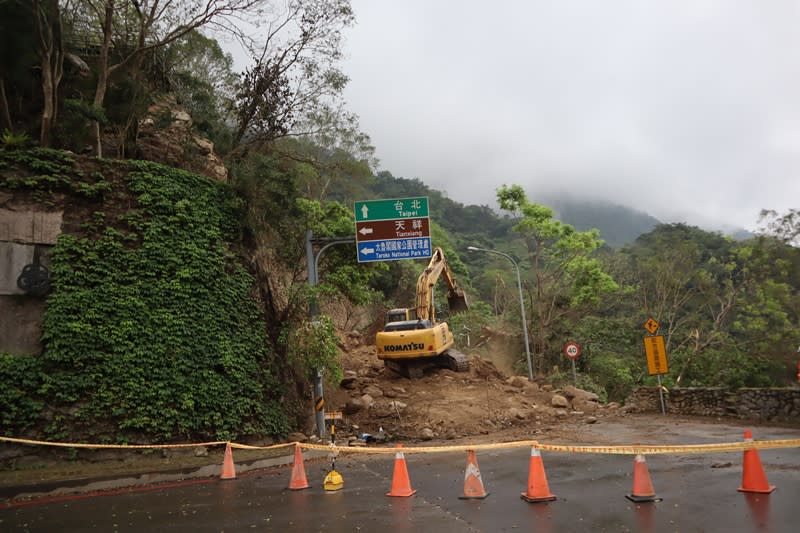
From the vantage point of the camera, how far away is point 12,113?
17062mm

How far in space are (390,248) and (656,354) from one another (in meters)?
9.81

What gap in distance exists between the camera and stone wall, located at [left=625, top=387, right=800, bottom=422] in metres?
15.7

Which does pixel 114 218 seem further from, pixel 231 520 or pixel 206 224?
pixel 231 520

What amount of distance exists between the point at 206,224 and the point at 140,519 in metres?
9.23

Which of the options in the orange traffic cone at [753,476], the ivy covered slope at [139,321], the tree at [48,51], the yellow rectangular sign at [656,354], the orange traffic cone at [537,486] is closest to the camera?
the orange traffic cone at [753,476]

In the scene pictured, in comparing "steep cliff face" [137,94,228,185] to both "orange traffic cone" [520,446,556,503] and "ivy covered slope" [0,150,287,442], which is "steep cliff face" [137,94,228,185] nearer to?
"ivy covered slope" [0,150,287,442]

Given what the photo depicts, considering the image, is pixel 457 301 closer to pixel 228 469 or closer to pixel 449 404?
pixel 449 404

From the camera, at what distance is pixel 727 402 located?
17.6m

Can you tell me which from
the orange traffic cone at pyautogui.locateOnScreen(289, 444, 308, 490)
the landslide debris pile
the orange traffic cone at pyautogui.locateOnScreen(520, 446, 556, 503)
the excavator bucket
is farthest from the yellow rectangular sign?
the orange traffic cone at pyautogui.locateOnScreen(289, 444, 308, 490)

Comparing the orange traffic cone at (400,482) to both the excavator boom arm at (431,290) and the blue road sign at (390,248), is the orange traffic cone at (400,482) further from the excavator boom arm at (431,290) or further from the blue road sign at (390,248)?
the excavator boom arm at (431,290)

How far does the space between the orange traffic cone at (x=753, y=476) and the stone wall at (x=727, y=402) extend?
10.3 meters

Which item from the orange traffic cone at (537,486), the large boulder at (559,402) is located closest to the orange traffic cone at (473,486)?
the orange traffic cone at (537,486)

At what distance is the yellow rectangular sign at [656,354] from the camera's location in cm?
1848

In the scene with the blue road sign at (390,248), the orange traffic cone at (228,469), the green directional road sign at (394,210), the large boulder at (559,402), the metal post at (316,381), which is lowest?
the orange traffic cone at (228,469)
